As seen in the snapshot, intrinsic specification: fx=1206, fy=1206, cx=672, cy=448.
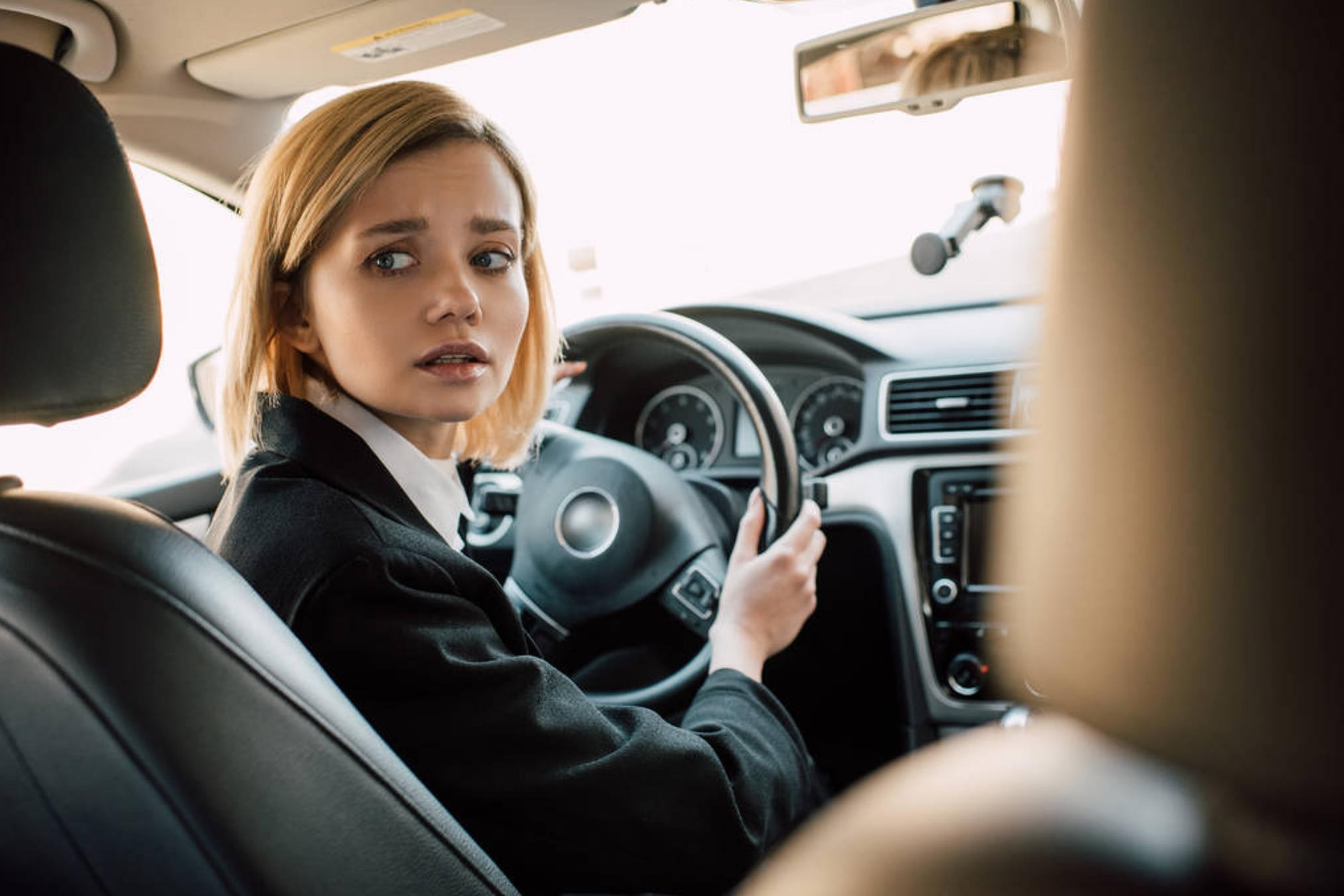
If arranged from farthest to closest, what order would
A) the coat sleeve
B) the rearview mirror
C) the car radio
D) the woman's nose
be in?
1. the car radio
2. the rearview mirror
3. the woman's nose
4. the coat sleeve

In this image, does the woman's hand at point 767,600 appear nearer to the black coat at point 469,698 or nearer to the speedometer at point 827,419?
the black coat at point 469,698

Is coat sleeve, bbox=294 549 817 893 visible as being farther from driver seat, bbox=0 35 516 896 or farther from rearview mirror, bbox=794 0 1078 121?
rearview mirror, bbox=794 0 1078 121

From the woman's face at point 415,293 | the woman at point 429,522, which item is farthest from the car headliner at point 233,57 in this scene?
the woman's face at point 415,293

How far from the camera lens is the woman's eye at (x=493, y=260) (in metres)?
1.30

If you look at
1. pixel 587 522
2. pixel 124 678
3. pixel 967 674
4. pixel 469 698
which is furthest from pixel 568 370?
pixel 124 678

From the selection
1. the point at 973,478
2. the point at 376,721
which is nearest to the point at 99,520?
the point at 376,721

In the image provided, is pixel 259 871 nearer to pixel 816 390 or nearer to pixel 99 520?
pixel 99 520

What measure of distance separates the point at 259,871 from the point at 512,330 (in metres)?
0.68

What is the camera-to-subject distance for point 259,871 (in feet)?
2.63

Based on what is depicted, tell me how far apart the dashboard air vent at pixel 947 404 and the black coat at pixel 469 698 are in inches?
44.1

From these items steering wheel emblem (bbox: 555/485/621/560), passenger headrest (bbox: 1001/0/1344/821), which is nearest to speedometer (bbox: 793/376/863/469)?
steering wheel emblem (bbox: 555/485/621/560)

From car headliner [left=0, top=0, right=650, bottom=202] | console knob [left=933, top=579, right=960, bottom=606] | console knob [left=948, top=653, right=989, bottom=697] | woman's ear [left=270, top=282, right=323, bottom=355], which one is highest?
car headliner [left=0, top=0, right=650, bottom=202]

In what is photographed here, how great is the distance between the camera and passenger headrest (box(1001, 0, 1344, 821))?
0.99ft

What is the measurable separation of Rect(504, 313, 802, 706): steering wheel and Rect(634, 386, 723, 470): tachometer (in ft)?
1.51
